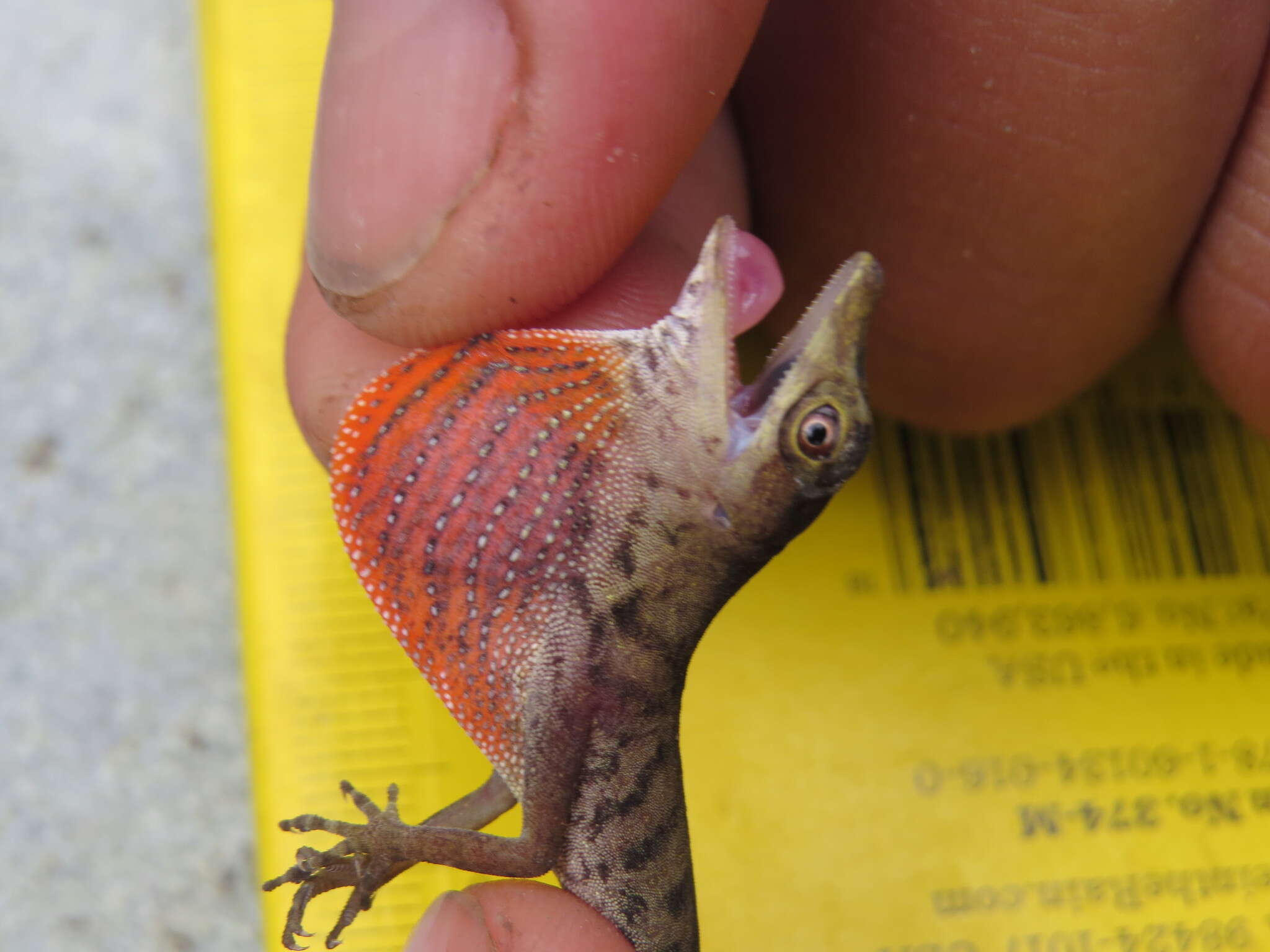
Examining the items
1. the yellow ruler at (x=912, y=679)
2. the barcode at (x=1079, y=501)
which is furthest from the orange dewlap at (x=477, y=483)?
the barcode at (x=1079, y=501)

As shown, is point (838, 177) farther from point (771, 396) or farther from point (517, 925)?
point (517, 925)

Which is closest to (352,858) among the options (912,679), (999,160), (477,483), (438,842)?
(438,842)

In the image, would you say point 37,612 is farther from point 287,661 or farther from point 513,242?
point 513,242

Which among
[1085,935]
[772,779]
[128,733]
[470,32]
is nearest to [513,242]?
[470,32]

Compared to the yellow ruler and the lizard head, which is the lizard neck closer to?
the lizard head

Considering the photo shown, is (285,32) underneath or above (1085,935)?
above

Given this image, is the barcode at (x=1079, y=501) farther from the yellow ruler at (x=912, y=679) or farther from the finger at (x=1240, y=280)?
the finger at (x=1240, y=280)
